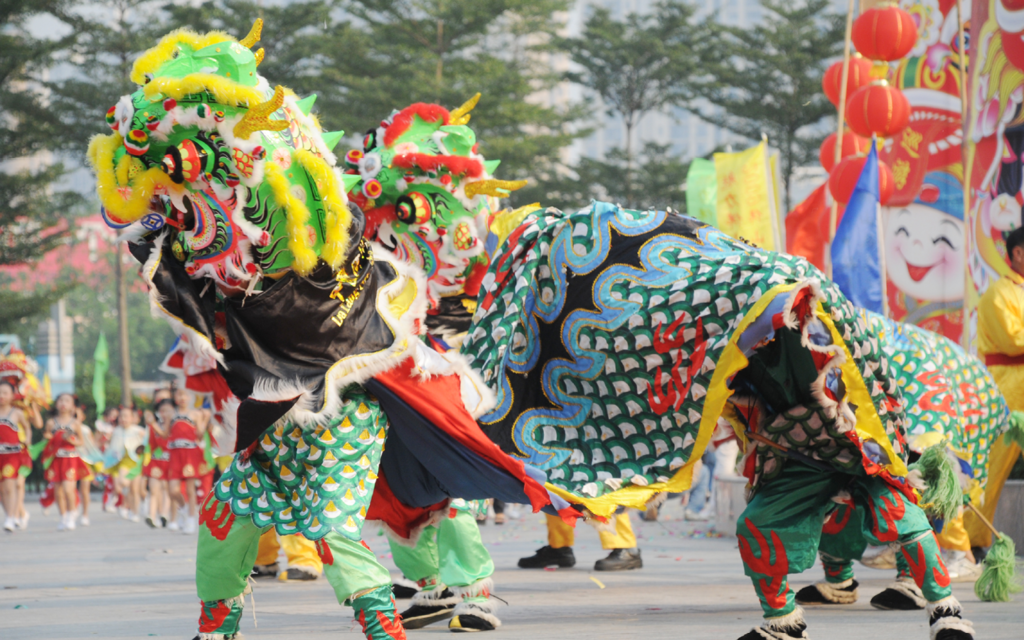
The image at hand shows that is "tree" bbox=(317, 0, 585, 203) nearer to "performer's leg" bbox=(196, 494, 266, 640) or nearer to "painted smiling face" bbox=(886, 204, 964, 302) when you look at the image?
"painted smiling face" bbox=(886, 204, 964, 302)

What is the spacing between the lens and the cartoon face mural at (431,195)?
19.3 ft

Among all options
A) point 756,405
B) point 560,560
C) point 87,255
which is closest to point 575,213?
point 756,405

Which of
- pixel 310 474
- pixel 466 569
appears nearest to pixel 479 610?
pixel 466 569

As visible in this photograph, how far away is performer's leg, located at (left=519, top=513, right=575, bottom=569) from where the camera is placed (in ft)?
24.2

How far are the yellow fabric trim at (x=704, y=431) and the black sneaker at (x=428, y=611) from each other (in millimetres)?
1283

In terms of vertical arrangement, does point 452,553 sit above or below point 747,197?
below

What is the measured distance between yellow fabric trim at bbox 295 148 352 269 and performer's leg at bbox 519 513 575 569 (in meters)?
4.12

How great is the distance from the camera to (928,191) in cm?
1284

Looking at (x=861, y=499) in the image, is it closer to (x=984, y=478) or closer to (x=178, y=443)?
(x=984, y=478)

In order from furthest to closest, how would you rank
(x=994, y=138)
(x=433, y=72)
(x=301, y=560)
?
(x=433, y=72) → (x=994, y=138) → (x=301, y=560)

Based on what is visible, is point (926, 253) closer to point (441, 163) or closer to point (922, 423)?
point (922, 423)

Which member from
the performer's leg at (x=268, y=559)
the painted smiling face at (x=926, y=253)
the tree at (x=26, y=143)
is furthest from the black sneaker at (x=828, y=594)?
the tree at (x=26, y=143)

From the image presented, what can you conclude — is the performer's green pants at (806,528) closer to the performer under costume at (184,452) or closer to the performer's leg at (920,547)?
the performer's leg at (920,547)

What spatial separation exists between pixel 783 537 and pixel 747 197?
9.05 m
